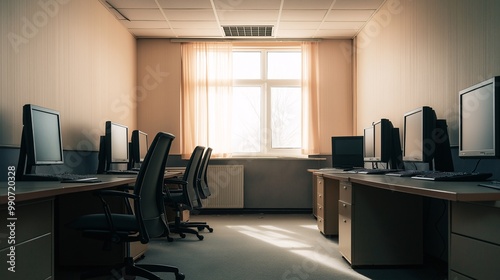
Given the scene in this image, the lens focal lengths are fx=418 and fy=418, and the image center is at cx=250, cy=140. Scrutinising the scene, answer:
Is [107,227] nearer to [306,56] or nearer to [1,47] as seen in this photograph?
[1,47]

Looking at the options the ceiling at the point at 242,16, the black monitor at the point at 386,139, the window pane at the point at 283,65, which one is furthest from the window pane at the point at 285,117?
the black monitor at the point at 386,139

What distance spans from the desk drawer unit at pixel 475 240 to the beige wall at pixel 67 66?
9.54 feet

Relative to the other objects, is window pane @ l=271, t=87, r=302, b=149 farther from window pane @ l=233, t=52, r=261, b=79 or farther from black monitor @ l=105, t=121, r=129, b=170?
black monitor @ l=105, t=121, r=129, b=170

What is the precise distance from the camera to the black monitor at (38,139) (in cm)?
251

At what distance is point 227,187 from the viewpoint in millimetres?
6371

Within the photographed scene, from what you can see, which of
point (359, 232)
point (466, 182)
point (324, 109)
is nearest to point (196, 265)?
point (359, 232)

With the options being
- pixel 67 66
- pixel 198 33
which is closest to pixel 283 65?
pixel 198 33

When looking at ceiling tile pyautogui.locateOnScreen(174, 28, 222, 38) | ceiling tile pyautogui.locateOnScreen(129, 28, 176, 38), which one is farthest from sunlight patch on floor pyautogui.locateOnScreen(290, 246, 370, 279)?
ceiling tile pyautogui.locateOnScreen(129, 28, 176, 38)

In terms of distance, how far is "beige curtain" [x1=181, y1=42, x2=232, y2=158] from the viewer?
20.9ft

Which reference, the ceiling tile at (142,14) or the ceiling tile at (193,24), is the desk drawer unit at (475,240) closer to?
the ceiling tile at (142,14)

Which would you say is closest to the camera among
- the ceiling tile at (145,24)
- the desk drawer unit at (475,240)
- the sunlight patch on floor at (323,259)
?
the desk drawer unit at (475,240)

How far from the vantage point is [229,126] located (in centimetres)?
639

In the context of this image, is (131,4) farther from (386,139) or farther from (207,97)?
(386,139)

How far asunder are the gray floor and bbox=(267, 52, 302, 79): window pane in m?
2.43
